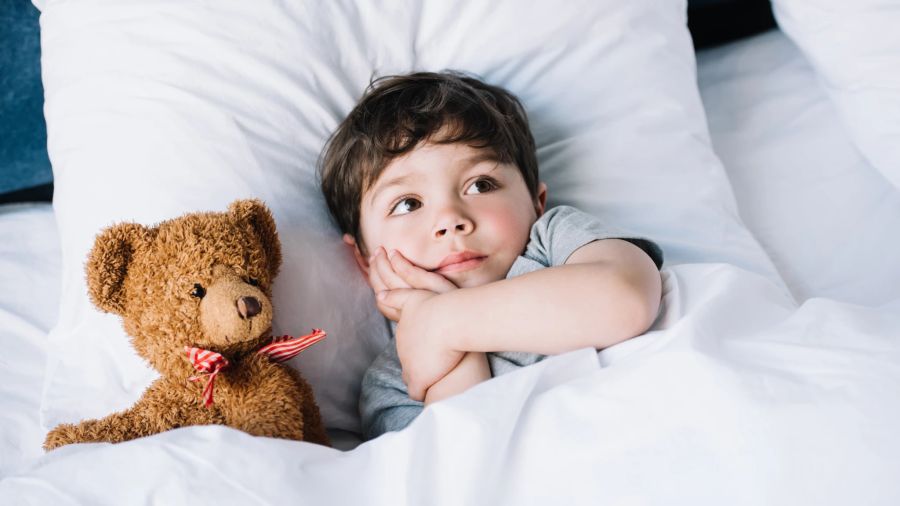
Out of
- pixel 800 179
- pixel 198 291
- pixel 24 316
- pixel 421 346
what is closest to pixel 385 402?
pixel 421 346

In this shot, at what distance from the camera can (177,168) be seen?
1082mm

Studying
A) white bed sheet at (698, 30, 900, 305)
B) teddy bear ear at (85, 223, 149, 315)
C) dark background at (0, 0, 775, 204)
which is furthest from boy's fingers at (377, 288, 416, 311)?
dark background at (0, 0, 775, 204)

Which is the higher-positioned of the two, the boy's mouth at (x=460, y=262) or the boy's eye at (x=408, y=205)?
the boy's eye at (x=408, y=205)

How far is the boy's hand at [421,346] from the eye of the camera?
0.98m

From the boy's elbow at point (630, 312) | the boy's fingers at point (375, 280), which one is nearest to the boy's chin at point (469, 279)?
the boy's fingers at point (375, 280)

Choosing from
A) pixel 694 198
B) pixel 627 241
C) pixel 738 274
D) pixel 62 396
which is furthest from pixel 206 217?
pixel 694 198

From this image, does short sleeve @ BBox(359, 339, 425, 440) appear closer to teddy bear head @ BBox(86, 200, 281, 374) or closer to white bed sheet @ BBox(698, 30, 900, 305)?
teddy bear head @ BBox(86, 200, 281, 374)

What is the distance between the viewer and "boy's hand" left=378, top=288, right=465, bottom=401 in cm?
98

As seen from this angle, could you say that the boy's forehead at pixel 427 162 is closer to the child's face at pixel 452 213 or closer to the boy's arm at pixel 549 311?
the child's face at pixel 452 213

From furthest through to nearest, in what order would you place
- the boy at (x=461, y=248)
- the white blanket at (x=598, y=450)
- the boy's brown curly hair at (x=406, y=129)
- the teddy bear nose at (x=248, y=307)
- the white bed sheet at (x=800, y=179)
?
the white bed sheet at (x=800, y=179) < the boy's brown curly hair at (x=406, y=129) < the boy at (x=461, y=248) < the teddy bear nose at (x=248, y=307) < the white blanket at (x=598, y=450)

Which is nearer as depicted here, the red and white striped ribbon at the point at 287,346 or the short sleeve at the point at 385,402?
the red and white striped ribbon at the point at 287,346

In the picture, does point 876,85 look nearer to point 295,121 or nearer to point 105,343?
point 295,121

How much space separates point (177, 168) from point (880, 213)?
113 cm

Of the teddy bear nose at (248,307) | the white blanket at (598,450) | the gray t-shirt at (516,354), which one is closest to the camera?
the white blanket at (598,450)
